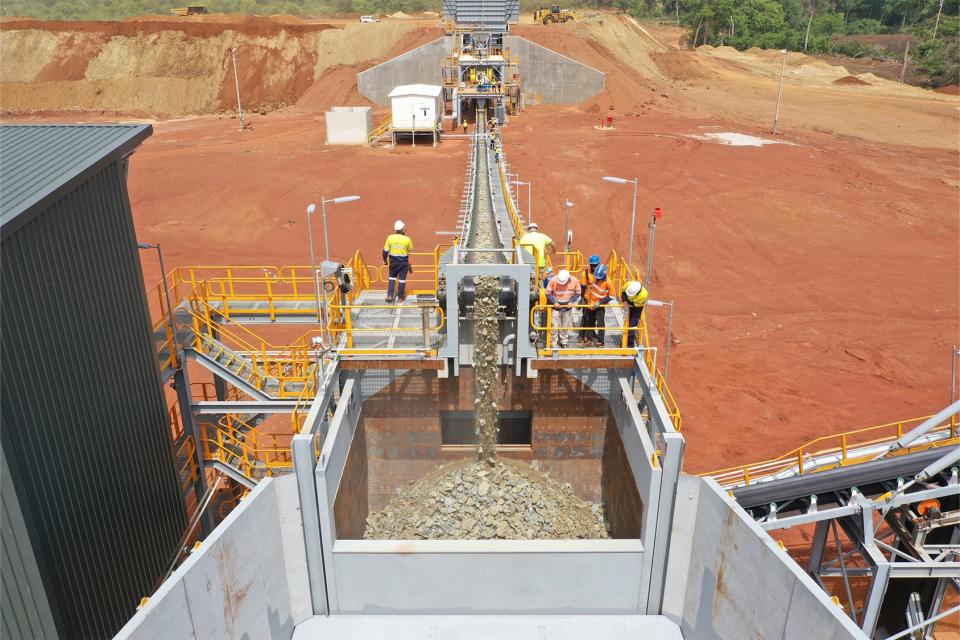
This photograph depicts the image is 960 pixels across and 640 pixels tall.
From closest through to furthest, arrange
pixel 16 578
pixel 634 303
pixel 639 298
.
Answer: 1. pixel 16 578
2. pixel 639 298
3. pixel 634 303

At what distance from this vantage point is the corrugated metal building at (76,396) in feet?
26.1

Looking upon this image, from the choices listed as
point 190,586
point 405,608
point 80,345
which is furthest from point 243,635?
point 80,345

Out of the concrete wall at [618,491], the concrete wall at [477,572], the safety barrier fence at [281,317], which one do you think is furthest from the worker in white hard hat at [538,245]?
the concrete wall at [477,572]

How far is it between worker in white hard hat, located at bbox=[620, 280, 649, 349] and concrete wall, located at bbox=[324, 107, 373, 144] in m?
31.8

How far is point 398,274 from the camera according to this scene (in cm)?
1423

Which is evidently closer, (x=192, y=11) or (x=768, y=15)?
(x=192, y=11)

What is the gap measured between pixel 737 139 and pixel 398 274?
35.5 metres

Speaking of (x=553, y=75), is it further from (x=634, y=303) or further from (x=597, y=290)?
(x=634, y=303)

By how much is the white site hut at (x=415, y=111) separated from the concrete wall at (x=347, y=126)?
6.25 feet

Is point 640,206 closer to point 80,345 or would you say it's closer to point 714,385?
point 714,385

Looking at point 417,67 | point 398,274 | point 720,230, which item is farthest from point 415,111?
point 398,274

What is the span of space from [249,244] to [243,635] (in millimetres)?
21973

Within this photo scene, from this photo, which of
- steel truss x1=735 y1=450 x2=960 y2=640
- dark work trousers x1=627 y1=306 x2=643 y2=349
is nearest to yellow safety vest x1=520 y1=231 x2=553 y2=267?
dark work trousers x1=627 y1=306 x2=643 y2=349

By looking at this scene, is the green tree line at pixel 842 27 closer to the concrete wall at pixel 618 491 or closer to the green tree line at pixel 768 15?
the green tree line at pixel 768 15
